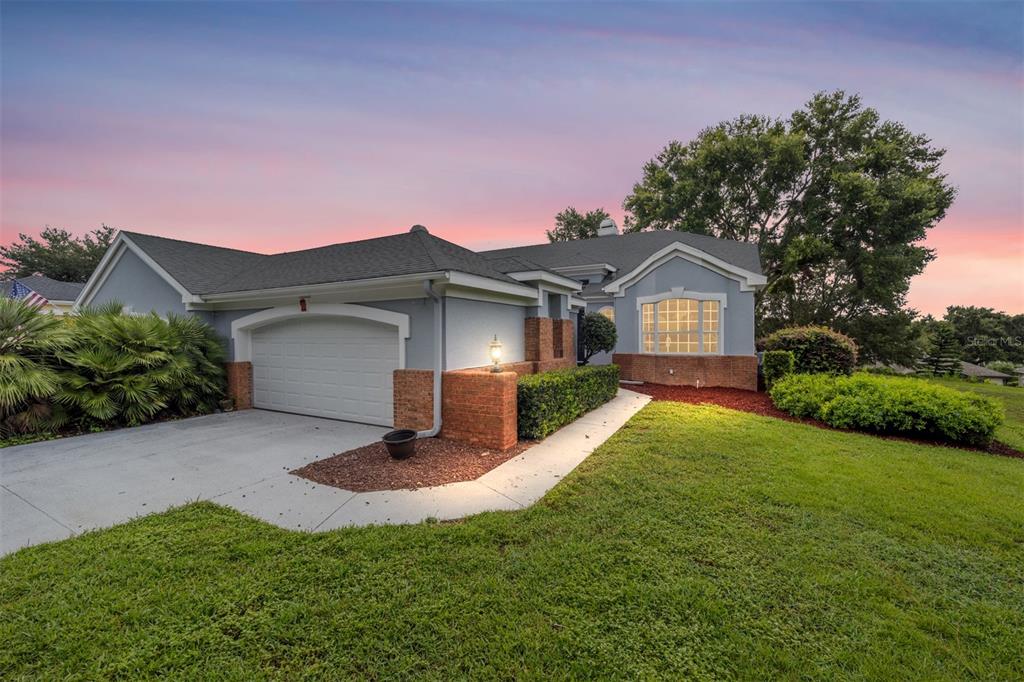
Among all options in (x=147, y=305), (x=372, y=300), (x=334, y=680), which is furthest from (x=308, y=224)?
(x=334, y=680)

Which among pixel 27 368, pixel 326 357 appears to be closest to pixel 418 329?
pixel 326 357

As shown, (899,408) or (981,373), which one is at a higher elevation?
(899,408)

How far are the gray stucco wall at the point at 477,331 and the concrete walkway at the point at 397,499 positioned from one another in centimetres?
243

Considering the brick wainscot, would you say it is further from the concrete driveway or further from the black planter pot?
the black planter pot

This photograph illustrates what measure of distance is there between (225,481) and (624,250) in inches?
675

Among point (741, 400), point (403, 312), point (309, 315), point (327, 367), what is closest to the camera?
point (403, 312)

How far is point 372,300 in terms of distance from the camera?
7.62 meters

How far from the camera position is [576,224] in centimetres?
3538

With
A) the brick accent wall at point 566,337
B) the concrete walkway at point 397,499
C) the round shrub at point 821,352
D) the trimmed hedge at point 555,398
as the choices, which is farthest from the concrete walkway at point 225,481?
the round shrub at point 821,352

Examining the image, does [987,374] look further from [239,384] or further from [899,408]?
[239,384]

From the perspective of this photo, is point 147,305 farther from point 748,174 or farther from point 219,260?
point 748,174

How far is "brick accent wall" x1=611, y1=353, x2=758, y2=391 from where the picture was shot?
1248 centimetres

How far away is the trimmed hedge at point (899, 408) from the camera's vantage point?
6.81 metres

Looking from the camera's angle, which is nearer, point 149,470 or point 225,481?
point 225,481
